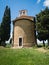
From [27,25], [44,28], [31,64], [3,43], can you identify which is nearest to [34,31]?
[27,25]

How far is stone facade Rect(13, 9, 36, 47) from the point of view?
37.0 m

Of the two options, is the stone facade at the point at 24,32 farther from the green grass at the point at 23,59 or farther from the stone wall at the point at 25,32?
the green grass at the point at 23,59

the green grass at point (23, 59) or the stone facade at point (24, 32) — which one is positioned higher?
the stone facade at point (24, 32)

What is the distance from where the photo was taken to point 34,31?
3869cm

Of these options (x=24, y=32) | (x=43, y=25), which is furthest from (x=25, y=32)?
(x=43, y=25)

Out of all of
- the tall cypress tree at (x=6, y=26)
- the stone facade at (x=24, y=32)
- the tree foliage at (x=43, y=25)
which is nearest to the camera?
the tree foliage at (x=43, y=25)

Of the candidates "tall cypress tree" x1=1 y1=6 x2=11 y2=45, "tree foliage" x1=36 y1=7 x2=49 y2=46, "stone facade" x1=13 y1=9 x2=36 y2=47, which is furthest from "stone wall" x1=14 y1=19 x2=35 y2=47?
"tall cypress tree" x1=1 y1=6 x2=11 y2=45

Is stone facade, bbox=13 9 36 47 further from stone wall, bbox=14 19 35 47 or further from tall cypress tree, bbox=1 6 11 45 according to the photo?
tall cypress tree, bbox=1 6 11 45

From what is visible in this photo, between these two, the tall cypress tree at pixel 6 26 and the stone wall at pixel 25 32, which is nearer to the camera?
the stone wall at pixel 25 32

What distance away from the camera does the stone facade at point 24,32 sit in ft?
121

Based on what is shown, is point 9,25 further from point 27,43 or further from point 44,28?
point 44,28

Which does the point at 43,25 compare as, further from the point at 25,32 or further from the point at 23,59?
the point at 23,59

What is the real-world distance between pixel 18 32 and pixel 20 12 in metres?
6.74

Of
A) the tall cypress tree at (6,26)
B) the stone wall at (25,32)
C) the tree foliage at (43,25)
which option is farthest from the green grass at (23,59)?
the tall cypress tree at (6,26)
